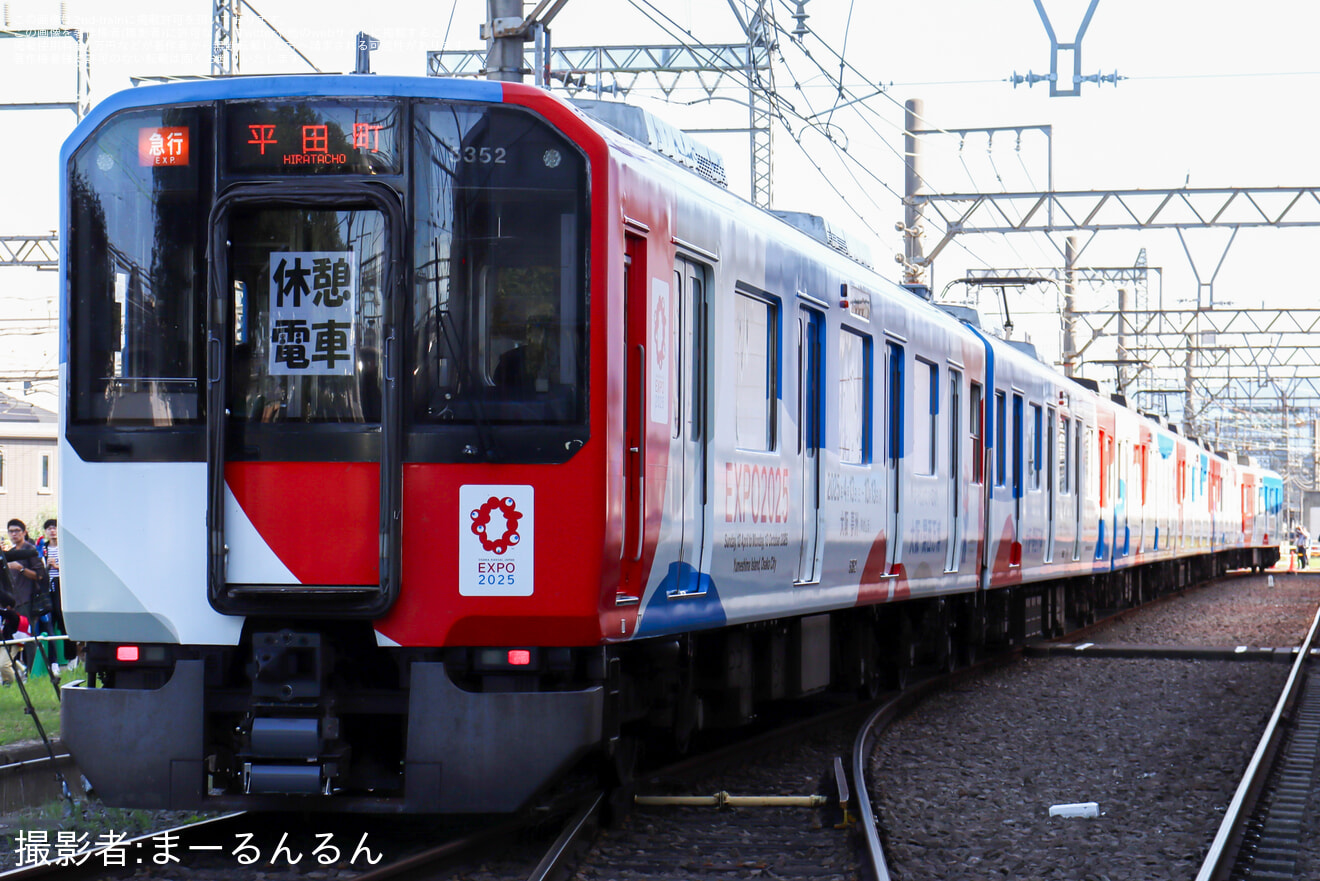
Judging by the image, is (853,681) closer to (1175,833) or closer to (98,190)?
(1175,833)

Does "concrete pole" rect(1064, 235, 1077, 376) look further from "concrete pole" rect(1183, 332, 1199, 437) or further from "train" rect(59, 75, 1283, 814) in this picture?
"train" rect(59, 75, 1283, 814)

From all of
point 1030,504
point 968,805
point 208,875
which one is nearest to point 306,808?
point 208,875

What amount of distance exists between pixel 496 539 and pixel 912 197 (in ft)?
52.6

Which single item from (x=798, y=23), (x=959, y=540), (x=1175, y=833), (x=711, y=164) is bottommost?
(x=1175, y=833)

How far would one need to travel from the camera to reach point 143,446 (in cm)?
661

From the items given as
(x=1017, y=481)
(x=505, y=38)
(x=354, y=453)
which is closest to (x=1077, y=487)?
(x=1017, y=481)

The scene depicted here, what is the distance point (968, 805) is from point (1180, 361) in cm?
4099

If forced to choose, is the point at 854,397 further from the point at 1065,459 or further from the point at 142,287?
the point at 1065,459

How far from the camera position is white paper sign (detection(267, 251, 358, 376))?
647 cm

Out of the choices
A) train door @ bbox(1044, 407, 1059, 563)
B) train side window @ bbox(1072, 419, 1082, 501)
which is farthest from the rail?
train side window @ bbox(1072, 419, 1082, 501)

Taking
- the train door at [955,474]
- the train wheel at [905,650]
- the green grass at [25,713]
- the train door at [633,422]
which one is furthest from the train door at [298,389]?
the train door at [955,474]

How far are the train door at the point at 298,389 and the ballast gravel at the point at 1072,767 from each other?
8.35ft

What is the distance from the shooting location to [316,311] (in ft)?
21.2

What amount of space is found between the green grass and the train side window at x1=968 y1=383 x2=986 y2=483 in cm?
722
